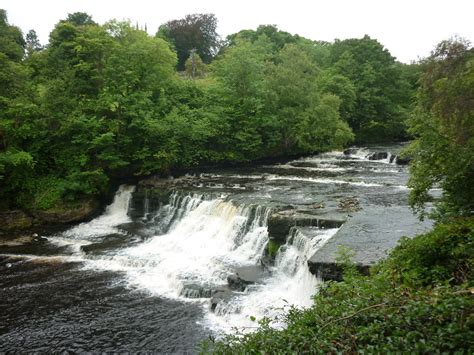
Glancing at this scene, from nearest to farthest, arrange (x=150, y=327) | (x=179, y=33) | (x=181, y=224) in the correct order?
(x=150, y=327)
(x=181, y=224)
(x=179, y=33)

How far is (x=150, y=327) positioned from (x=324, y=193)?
11525 mm

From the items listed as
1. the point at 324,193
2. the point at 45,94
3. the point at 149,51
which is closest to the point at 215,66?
the point at 149,51

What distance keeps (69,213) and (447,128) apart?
719 inches

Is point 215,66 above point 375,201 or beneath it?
above

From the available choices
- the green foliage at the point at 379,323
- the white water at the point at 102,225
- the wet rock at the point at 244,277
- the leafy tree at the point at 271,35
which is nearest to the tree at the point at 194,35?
the leafy tree at the point at 271,35

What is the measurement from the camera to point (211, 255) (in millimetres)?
16391

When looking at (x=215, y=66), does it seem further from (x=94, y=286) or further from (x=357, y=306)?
(x=357, y=306)

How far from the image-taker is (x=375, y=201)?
18.2 meters

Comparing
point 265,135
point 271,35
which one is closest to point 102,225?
point 265,135

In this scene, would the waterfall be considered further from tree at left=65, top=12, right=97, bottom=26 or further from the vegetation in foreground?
tree at left=65, top=12, right=97, bottom=26

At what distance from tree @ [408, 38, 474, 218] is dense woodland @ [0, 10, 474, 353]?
0.03m

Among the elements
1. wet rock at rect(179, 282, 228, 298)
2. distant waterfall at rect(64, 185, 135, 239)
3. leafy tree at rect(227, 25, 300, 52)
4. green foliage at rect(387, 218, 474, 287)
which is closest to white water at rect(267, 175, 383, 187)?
distant waterfall at rect(64, 185, 135, 239)

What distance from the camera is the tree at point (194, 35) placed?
5984 centimetres

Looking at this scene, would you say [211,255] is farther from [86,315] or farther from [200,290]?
[86,315]
